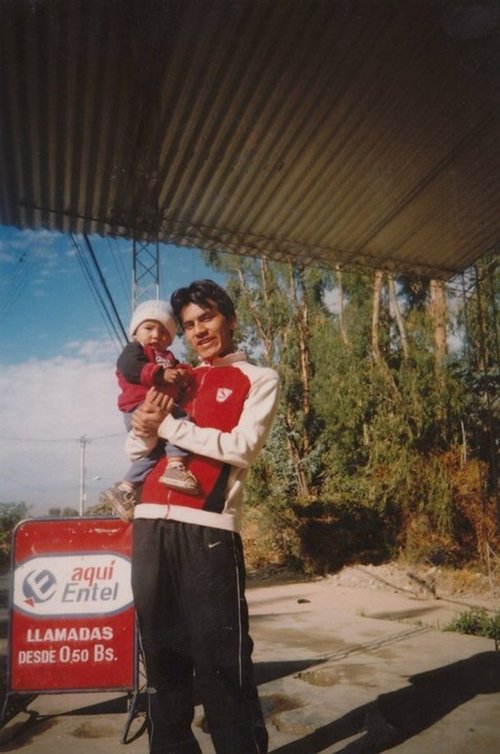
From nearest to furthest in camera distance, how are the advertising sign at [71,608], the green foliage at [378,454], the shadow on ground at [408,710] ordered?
1. the shadow on ground at [408,710]
2. the advertising sign at [71,608]
3. the green foliage at [378,454]

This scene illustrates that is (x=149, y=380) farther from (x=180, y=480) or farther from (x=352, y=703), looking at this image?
(x=352, y=703)

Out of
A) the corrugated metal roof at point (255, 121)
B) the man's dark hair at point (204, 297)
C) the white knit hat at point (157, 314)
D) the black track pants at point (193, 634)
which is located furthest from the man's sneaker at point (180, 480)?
the corrugated metal roof at point (255, 121)

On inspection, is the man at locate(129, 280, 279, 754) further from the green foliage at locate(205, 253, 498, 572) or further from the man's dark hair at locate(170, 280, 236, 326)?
the green foliage at locate(205, 253, 498, 572)

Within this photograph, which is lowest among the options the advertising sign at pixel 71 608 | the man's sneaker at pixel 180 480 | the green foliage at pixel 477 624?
the green foliage at pixel 477 624

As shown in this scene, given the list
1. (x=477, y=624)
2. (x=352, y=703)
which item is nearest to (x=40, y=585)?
(x=352, y=703)

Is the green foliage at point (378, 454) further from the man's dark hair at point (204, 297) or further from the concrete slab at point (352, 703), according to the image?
the man's dark hair at point (204, 297)

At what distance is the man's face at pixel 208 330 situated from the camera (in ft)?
6.51

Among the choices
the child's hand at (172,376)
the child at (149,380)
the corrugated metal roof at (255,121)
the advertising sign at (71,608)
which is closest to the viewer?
the child at (149,380)

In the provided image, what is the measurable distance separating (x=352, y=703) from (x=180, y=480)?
78.3 inches

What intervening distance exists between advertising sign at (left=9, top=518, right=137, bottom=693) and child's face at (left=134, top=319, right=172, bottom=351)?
3.66 feet

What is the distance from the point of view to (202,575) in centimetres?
164

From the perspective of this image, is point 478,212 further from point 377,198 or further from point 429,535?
point 429,535

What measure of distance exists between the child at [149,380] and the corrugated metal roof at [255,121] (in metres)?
1.53

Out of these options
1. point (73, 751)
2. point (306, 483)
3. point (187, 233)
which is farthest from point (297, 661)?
point (306, 483)
